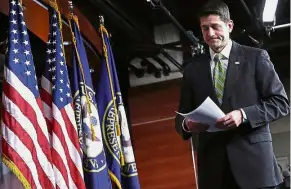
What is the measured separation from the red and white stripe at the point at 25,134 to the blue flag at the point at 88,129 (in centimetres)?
41

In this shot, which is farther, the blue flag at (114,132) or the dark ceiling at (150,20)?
the dark ceiling at (150,20)

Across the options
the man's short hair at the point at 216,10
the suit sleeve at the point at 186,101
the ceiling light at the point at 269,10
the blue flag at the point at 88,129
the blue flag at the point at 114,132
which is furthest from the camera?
the ceiling light at the point at 269,10

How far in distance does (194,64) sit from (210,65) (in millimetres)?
93

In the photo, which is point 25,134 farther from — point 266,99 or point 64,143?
point 266,99

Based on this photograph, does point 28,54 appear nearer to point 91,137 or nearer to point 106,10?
point 91,137

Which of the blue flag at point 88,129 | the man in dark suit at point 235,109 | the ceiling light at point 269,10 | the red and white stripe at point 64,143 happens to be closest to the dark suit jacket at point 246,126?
the man in dark suit at point 235,109

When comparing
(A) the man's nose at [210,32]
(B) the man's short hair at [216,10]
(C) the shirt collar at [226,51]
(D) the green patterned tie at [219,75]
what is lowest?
(D) the green patterned tie at [219,75]

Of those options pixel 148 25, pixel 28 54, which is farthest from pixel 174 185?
pixel 28 54

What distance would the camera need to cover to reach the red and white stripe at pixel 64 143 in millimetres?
2344

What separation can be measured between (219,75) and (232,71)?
0.06 meters

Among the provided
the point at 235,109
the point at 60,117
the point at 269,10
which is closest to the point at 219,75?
the point at 235,109

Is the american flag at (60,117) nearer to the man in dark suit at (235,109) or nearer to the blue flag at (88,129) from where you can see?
the blue flag at (88,129)

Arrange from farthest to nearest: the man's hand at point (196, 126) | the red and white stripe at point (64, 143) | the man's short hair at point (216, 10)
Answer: the red and white stripe at point (64, 143) → the man's short hair at point (216, 10) → the man's hand at point (196, 126)

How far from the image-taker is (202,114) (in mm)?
1771
